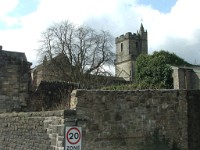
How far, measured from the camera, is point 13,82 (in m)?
16.4

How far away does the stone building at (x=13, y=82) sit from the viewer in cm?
1609

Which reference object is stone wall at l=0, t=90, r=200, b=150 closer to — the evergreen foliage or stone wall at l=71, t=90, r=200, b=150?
stone wall at l=71, t=90, r=200, b=150

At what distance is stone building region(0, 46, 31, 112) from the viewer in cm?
1609

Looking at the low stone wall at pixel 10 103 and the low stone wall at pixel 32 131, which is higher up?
the low stone wall at pixel 10 103

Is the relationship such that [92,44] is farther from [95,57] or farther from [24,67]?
[24,67]

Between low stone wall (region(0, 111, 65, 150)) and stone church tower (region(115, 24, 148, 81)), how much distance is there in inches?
2351

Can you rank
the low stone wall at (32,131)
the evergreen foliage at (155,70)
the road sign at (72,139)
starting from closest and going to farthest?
the road sign at (72,139) < the low stone wall at (32,131) < the evergreen foliage at (155,70)

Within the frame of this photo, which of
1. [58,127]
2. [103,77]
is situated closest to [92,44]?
[103,77]

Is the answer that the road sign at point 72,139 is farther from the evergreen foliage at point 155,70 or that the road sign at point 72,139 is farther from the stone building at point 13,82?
the evergreen foliage at point 155,70

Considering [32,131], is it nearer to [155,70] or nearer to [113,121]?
[113,121]

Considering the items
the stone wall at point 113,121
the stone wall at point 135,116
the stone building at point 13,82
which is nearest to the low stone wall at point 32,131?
the stone wall at point 113,121

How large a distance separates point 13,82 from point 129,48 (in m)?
64.3

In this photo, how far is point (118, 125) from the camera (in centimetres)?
1188

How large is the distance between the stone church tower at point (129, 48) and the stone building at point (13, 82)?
5666 cm
